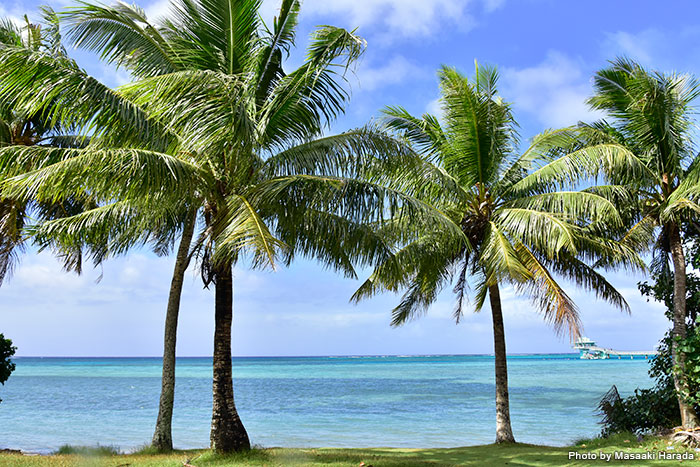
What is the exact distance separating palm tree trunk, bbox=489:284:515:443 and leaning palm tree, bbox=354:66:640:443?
0.02 metres

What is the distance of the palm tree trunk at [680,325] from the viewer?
11008 millimetres

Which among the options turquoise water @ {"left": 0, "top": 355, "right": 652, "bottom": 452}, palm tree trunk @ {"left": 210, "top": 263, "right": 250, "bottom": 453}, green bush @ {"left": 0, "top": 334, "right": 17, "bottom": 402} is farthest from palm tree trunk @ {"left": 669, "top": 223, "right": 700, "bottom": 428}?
green bush @ {"left": 0, "top": 334, "right": 17, "bottom": 402}

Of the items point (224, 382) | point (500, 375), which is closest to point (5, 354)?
point (224, 382)

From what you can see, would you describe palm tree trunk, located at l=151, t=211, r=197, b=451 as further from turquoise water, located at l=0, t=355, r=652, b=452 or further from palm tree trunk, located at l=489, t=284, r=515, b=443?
palm tree trunk, located at l=489, t=284, r=515, b=443

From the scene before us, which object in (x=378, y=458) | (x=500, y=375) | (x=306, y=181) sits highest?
(x=306, y=181)

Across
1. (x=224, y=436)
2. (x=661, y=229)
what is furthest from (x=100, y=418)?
(x=661, y=229)

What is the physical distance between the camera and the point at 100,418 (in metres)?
23.4

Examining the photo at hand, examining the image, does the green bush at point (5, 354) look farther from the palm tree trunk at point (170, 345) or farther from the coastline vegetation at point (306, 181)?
the palm tree trunk at point (170, 345)

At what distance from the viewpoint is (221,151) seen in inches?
324

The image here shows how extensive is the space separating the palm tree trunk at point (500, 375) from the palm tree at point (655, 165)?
310cm

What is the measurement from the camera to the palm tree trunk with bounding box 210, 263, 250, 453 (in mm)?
9008

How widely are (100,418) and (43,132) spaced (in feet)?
48.7

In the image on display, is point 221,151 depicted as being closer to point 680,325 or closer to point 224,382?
point 224,382

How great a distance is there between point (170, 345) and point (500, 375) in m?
7.04
